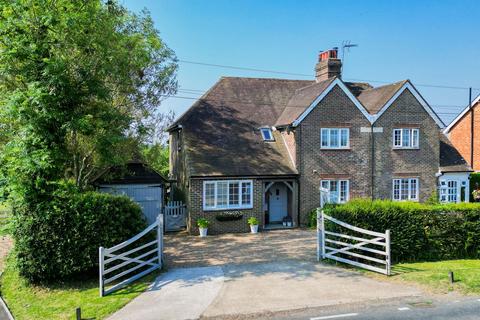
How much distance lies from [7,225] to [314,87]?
1839 cm

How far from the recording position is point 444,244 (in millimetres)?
15242

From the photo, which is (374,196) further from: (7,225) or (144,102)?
(7,225)

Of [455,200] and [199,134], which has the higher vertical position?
[199,134]

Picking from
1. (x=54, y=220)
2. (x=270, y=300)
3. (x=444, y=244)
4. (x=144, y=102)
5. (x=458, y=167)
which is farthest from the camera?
(x=458, y=167)

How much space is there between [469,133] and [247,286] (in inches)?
1186

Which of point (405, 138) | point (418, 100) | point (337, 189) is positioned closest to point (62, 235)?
point (337, 189)

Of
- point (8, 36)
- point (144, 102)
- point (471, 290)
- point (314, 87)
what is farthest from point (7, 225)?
point (314, 87)

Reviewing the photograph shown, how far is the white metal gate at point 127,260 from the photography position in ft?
37.6

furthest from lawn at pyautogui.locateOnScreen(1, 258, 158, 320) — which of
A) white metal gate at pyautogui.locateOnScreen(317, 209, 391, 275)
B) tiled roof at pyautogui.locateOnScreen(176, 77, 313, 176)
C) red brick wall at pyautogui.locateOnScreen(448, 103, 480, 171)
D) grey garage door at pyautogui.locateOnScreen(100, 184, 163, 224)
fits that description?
red brick wall at pyautogui.locateOnScreen(448, 103, 480, 171)

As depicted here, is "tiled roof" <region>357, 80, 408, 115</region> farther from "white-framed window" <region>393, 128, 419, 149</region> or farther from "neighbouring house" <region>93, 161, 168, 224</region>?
"neighbouring house" <region>93, 161, 168, 224</region>

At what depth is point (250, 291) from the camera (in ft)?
37.5

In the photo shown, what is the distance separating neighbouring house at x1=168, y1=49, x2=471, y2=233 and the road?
11.0m

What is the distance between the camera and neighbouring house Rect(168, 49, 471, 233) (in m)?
21.0

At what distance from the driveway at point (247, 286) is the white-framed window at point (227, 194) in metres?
3.75
